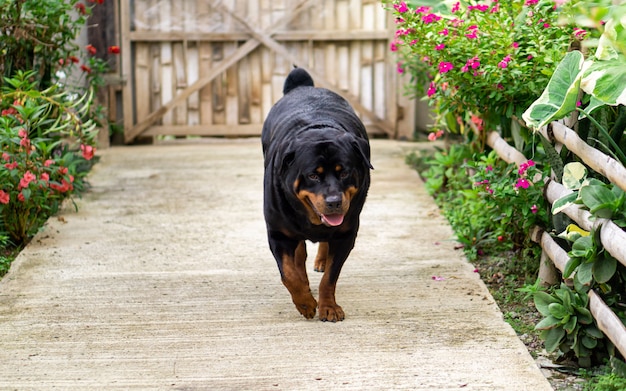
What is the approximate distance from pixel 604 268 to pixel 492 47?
83.4 inches

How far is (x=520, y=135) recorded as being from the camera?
6219 millimetres

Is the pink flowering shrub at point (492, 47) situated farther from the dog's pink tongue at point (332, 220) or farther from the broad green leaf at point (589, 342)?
the broad green leaf at point (589, 342)

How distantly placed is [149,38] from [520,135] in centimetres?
631

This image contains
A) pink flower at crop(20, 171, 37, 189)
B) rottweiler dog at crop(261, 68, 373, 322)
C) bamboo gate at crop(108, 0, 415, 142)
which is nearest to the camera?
rottweiler dog at crop(261, 68, 373, 322)

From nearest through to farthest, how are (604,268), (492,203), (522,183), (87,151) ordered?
(604,268) < (522,183) < (492,203) < (87,151)

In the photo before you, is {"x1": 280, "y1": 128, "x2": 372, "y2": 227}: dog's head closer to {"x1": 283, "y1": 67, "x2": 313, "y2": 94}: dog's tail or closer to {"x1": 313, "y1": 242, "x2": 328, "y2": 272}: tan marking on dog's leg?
{"x1": 313, "y1": 242, "x2": 328, "y2": 272}: tan marking on dog's leg

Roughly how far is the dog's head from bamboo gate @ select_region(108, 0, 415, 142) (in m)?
6.63

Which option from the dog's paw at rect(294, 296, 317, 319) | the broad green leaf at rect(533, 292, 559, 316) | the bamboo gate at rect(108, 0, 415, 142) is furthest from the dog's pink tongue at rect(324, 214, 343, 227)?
the bamboo gate at rect(108, 0, 415, 142)

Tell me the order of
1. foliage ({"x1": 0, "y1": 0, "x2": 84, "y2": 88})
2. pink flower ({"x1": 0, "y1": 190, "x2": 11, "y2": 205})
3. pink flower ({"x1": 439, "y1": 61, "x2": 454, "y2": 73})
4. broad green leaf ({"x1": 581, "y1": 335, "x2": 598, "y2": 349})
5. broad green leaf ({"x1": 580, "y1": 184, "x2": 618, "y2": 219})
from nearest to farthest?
1. broad green leaf ({"x1": 580, "y1": 184, "x2": 618, "y2": 219})
2. broad green leaf ({"x1": 581, "y1": 335, "x2": 598, "y2": 349})
3. pink flower ({"x1": 439, "y1": 61, "x2": 454, "y2": 73})
4. pink flower ({"x1": 0, "y1": 190, "x2": 11, "y2": 205})
5. foliage ({"x1": 0, "y1": 0, "x2": 84, "y2": 88})

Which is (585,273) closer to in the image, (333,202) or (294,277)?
(333,202)

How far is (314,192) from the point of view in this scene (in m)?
4.85

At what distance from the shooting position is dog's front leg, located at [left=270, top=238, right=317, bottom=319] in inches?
206

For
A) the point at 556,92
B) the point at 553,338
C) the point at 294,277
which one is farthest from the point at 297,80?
the point at 553,338

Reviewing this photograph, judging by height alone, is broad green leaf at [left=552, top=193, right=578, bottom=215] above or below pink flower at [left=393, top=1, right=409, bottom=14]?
below
